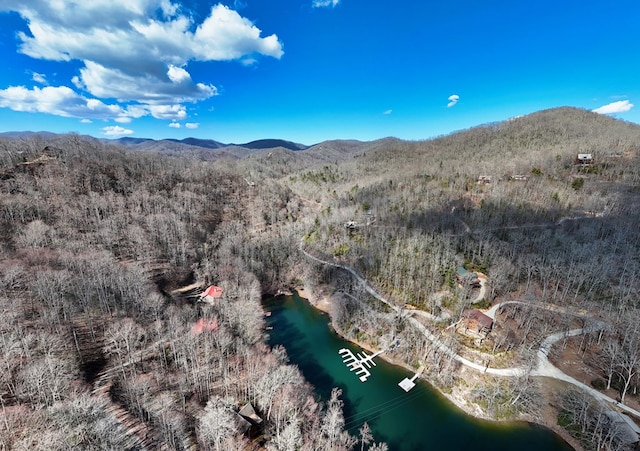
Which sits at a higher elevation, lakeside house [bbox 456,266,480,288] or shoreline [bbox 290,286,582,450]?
lakeside house [bbox 456,266,480,288]

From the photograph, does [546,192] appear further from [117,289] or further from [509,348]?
[117,289]

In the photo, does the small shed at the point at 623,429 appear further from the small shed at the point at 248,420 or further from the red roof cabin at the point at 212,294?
the red roof cabin at the point at 212,294

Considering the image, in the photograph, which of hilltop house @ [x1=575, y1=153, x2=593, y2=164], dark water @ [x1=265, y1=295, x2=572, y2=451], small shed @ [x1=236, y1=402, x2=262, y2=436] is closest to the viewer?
small shed @ [x1=236, y1=402, x2=262, y2=436]

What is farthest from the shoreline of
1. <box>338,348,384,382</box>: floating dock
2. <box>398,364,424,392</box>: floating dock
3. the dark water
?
<box>338,348,384,382</box>: floating dock

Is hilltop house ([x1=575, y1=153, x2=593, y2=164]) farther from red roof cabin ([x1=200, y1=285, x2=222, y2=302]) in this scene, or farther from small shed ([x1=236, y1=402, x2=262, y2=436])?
small shed ([x1=236, y1=402, x2=262, y2=436])

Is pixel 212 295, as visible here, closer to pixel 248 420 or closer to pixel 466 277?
pixel 248 420

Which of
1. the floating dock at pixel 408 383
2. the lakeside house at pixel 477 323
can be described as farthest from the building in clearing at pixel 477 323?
the floating dock at pixel 408 383

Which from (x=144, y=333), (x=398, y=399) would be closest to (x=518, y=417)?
(x=398, y=399)
